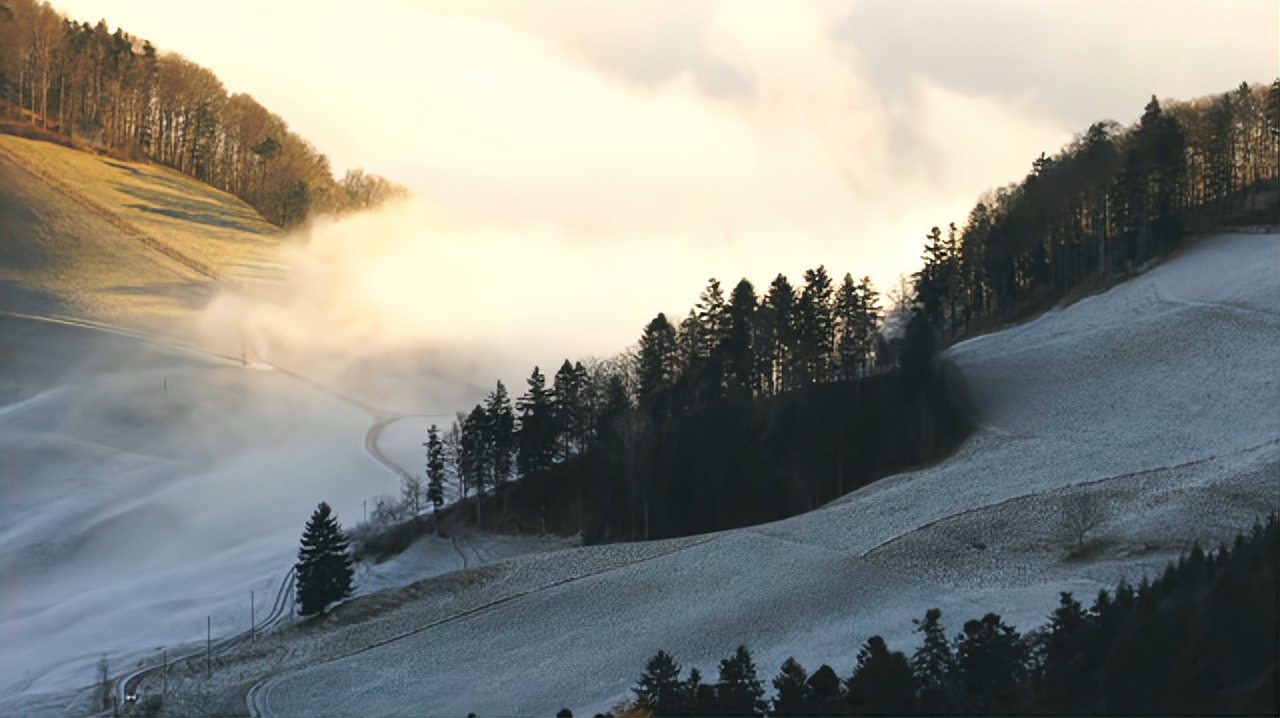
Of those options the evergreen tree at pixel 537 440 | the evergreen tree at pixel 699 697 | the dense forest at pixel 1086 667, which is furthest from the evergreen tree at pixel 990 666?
the evergreen tree at pixel 537 440

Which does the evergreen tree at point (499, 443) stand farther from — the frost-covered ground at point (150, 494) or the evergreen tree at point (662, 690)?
the evergreen tree at point (662, 690)

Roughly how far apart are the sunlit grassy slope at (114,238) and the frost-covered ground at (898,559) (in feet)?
285

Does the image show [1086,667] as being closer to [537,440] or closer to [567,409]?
[537,440]

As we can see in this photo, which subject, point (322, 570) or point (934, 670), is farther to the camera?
point (322, 570)

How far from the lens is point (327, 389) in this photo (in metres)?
136

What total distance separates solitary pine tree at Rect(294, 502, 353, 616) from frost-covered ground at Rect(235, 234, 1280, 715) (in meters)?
3.80

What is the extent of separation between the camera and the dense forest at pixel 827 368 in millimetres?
85250

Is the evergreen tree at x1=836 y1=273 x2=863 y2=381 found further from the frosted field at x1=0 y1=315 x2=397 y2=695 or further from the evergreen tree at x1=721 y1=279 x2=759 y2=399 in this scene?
the frosted field at x1=0 y1=315 x2=397 y2=695

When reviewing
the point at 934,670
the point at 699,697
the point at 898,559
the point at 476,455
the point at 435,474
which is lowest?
the point at 699,697

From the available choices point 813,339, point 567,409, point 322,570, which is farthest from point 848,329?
point 322,570

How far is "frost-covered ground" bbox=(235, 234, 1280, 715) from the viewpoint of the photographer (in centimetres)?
5825

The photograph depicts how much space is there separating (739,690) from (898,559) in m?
17.5

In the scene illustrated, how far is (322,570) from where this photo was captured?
→ 82000 millimetres

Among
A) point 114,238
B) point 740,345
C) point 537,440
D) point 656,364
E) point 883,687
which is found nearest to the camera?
point 883,687
